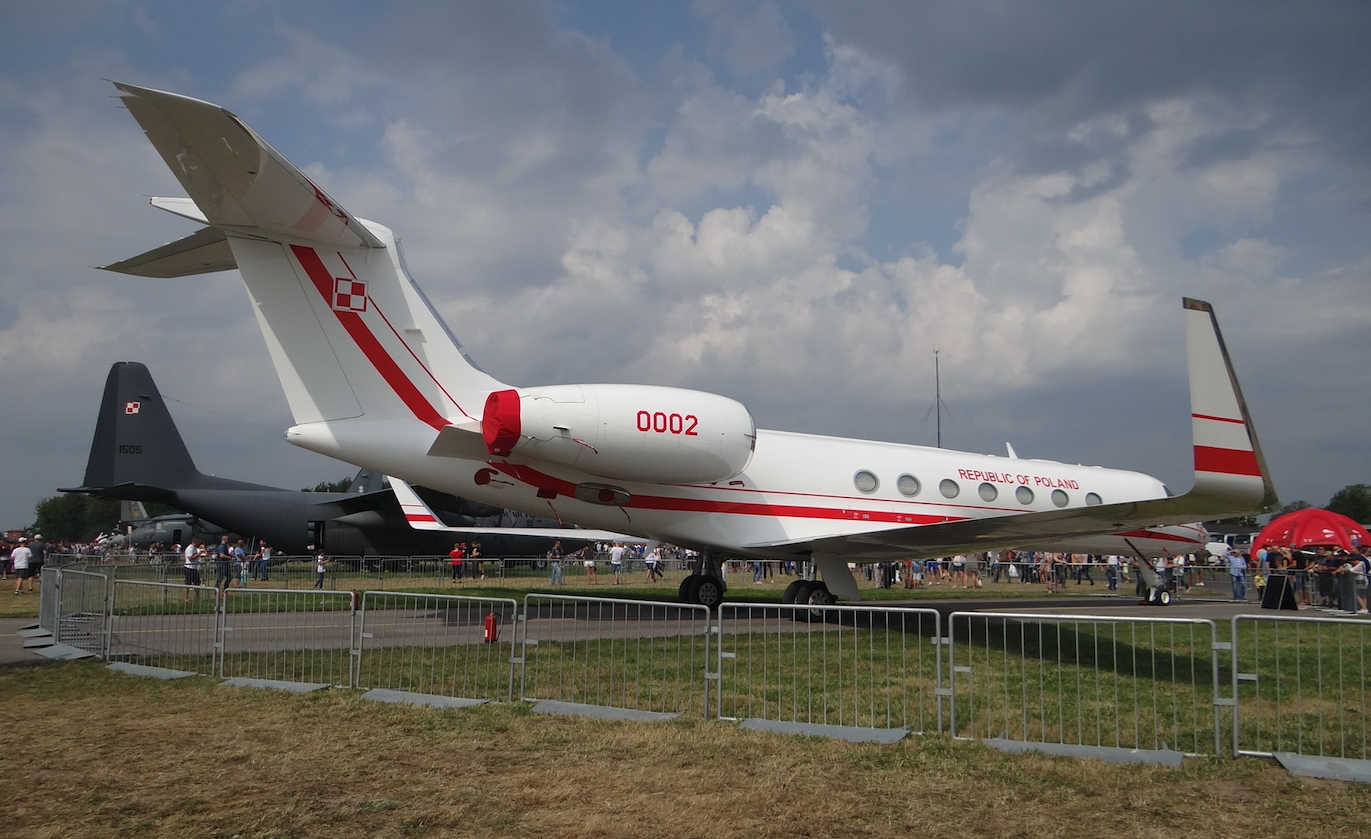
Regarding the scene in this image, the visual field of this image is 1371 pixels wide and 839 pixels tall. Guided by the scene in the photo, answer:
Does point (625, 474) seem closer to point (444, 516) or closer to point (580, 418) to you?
point (580, 418)

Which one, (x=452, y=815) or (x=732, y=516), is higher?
(x=732, y=516)

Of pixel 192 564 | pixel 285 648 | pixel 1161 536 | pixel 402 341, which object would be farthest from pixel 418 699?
pixel 1161 536

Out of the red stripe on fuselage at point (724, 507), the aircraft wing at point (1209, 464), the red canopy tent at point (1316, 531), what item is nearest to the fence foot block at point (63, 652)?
the red stripe on fuselage at point (724, 507)

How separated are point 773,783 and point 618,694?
9.07 feet

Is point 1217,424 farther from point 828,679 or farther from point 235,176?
point 235,176

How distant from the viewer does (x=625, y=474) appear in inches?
495

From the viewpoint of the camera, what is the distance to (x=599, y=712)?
6.87 meters

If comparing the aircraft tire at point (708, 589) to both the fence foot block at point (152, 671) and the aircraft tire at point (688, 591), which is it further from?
the fence foot block at point (152, 671)

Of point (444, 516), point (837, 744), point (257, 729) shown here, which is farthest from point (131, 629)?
point (444, 516)

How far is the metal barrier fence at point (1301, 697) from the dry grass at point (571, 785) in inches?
24.5

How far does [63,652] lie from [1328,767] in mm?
11660

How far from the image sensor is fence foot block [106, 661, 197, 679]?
837cm

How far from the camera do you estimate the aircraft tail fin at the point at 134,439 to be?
92.9ft

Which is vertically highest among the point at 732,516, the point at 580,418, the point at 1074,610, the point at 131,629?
the point at 580,418
